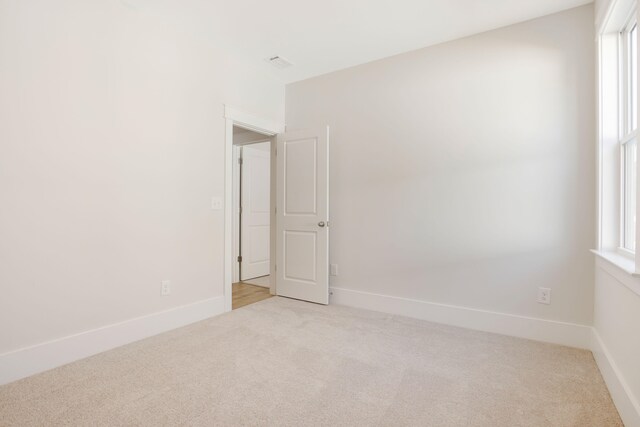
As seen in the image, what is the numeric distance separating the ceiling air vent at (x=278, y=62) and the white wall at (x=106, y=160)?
43 cm

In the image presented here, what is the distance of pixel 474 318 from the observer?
2848 mm

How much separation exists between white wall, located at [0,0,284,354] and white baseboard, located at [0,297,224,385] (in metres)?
0.06

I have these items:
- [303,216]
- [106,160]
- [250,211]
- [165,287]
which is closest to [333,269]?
[303,216]

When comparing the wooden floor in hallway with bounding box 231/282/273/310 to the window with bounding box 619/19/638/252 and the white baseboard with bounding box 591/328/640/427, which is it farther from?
the window with bounding box 619/19/638/252

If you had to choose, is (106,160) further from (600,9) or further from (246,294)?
(600,9)

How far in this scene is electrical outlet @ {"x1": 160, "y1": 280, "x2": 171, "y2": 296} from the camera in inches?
108

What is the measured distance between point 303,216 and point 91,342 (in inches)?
86.7

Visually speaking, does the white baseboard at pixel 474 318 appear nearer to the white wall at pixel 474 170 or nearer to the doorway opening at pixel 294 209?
the white wall at pixel 474 170

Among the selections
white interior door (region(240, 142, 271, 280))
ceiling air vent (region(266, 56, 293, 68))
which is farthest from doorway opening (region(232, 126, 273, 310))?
ceiling air vent (region(266, 56, 293, 68))

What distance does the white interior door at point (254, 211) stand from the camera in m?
4.82

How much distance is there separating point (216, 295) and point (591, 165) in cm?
340

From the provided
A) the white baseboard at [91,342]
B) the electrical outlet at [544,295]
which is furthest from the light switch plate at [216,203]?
the electrical outlet at [544,295]

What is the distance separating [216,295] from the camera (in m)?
3.20

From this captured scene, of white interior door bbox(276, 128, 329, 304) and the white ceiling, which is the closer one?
the white ceiling
